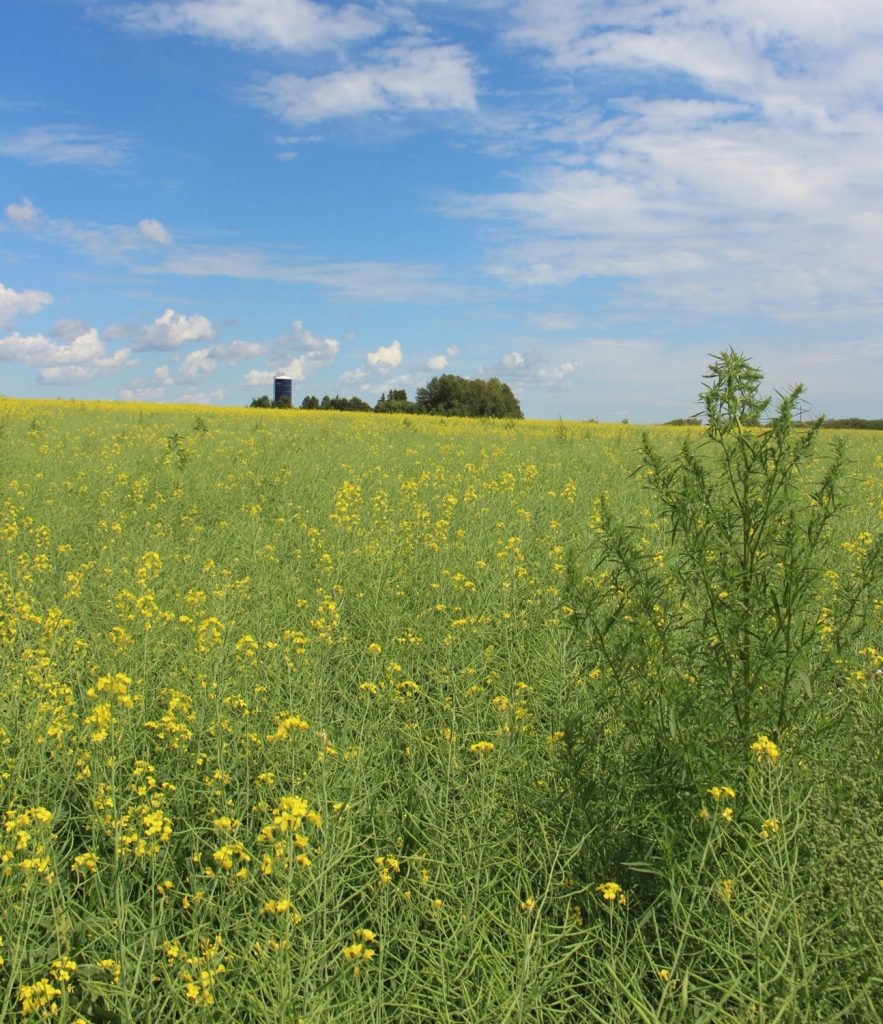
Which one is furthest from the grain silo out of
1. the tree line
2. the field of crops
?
the field of crops

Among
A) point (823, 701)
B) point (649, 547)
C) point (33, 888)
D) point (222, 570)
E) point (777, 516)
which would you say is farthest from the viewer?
point (649, 547)

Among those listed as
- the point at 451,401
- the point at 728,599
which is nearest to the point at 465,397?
the point at 451,401

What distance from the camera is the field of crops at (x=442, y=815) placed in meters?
2.11

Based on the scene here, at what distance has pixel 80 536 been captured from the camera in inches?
270

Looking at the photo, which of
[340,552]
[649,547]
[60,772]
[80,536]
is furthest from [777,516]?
[80,536]

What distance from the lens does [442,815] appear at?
2.76 meters

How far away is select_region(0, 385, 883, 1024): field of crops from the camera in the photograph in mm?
2109

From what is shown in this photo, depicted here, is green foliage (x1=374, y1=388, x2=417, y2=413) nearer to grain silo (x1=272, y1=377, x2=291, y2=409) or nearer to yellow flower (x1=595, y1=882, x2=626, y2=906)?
grain silo (x1=272, y1=377, x2=291, y2=409)

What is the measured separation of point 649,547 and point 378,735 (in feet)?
10.9

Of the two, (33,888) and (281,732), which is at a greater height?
(281,732)

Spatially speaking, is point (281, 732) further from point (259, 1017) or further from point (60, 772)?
point (60, 772)

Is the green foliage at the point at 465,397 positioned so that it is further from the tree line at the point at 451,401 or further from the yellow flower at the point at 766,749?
the yellow flower at the point at 766,749

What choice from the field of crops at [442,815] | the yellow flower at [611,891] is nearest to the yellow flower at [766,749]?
the field of crops at [442,815]

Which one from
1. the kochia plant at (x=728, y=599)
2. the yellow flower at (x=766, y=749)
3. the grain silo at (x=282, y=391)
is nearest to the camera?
the yellow flower at (x=766, y=749)
